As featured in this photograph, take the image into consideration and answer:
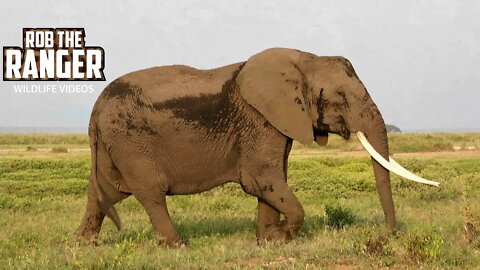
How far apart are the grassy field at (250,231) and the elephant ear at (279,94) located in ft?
5.42

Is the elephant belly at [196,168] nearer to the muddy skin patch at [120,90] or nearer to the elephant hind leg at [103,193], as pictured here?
the elephant hind leg at [103,193]

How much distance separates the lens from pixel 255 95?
846 cm

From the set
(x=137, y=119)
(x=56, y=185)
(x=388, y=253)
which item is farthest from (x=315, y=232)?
(x=56, y=185)

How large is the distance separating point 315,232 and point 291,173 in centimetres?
1277

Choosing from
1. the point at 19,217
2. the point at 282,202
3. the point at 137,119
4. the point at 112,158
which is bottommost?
the point at 19,217

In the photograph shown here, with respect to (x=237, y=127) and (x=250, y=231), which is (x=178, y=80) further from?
(x=250, y=231)

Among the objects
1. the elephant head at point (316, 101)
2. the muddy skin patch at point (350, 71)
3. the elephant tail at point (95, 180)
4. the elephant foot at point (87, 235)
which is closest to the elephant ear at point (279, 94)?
the elephant head at point (316, 101)

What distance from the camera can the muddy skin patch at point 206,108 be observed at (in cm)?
853

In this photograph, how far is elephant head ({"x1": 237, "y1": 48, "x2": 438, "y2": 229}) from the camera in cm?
841

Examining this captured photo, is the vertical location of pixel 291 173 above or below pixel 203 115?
below

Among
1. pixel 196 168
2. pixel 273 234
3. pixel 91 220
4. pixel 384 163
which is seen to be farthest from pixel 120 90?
pixel 384 163

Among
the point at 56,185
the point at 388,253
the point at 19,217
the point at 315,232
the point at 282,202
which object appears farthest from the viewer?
the point at 56,185

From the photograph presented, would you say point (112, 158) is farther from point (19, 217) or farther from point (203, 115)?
point (19, 217)

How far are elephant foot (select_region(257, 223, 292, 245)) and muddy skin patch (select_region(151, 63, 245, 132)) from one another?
1.64 m
